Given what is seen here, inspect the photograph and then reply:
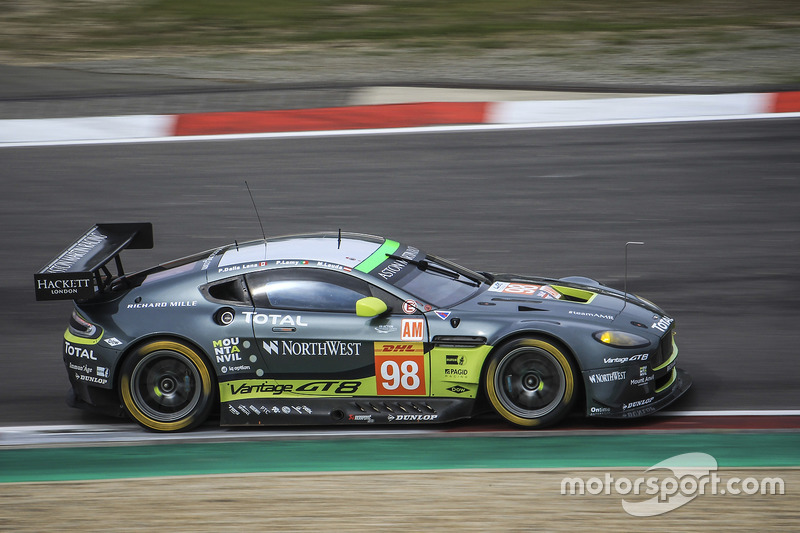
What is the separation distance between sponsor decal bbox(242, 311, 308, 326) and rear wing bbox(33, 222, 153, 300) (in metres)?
1.19

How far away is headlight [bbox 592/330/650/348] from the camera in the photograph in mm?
6641

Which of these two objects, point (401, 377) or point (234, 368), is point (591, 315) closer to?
point (401, 377)

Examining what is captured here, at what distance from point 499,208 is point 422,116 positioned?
2.72m

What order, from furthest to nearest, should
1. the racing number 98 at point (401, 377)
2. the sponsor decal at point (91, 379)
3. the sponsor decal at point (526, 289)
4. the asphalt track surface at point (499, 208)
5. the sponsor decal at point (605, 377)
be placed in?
the asphalt track surface at point (499, 208) < the sponsor decal at point (526, 289) < the sponsor decal at point (91, 379) < the racing number 98 at point (401, 377) < the sponsor decal at point (605, 377)

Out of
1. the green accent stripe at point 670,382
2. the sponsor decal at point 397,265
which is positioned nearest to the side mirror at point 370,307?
the sponsor decal at point 397,265

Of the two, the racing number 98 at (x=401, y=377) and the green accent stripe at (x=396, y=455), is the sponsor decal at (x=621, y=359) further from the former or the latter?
the racing number 98 at (x=401, y=377)

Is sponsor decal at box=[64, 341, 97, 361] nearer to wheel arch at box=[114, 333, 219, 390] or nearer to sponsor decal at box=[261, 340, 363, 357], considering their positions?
wheel arch at box=[114, 333, 219, 390]

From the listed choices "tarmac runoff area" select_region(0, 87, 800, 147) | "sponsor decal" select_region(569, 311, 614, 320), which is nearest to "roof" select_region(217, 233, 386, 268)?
"sponsor decal" select_region(569, 311, 614, 320)

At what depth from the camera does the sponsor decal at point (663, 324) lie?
6.96 m

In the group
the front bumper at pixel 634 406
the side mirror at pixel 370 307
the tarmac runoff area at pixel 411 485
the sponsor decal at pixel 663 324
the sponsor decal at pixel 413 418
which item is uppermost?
the side mirror at pixel 370 307

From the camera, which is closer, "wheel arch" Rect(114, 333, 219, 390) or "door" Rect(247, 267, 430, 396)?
"door" Rect(247, 267, 430, 396)

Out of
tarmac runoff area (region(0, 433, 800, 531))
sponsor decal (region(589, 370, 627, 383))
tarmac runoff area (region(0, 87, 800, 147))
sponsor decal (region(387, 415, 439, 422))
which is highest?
tarmac runoff area (region(0, 87, 800, 147))

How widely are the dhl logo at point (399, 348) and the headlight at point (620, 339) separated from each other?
4.05ft

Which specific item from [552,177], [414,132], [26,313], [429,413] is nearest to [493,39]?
[414,132]
